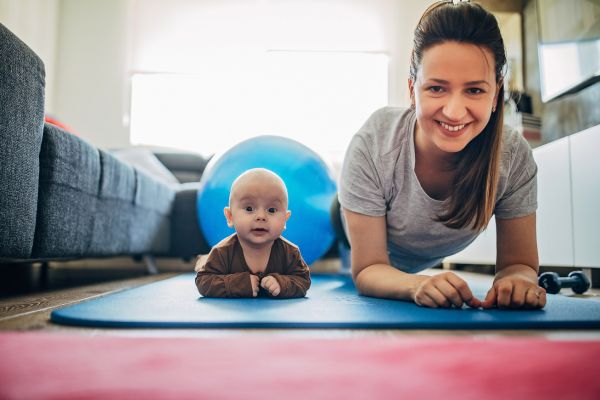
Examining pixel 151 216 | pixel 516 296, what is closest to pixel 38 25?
pixel 151 216

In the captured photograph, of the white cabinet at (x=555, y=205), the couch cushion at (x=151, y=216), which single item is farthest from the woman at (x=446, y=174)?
the couch cushion at (x=151, y=216)

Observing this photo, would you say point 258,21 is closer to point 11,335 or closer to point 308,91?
point 308,91

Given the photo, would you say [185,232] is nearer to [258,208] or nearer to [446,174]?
[258,208]

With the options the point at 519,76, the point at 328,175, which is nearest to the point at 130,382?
the point at 328,175

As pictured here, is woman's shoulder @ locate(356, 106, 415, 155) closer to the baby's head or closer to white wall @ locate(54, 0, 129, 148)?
the baby's head

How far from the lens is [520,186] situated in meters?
1.10

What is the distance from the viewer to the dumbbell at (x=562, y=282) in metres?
1.37

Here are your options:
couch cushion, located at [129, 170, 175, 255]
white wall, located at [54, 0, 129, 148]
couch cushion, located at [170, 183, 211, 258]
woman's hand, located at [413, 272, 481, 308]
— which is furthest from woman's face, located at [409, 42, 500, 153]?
white wall, located at [54, 0, 129, 148]

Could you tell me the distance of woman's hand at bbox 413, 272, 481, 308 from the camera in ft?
2.88

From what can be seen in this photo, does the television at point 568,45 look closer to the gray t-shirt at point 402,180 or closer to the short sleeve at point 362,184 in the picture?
the gray t-shirt at point 402,180

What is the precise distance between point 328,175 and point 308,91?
7.64 feet

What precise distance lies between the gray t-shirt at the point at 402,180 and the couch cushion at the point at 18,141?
719 mm

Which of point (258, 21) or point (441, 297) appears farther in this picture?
point (258, 21)

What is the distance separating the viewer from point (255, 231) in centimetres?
107
